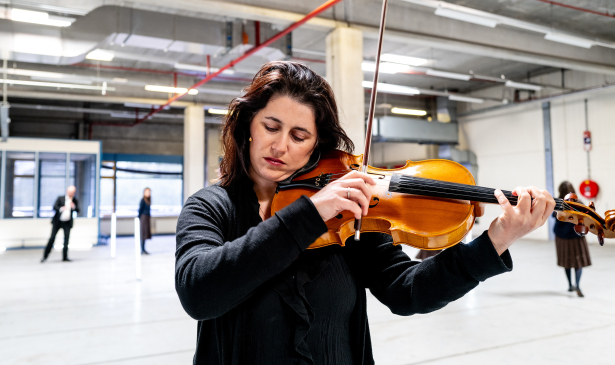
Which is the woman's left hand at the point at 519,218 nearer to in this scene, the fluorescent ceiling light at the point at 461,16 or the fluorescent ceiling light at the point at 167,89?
the fluorescent ceiling light at the point at 461,16

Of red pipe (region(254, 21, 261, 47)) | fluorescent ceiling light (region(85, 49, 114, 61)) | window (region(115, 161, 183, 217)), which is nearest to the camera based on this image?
red pipe (region(254, 21, 261, 47))

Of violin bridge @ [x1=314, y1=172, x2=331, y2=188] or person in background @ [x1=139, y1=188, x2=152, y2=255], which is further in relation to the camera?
person in background @ [x1=139, y1=188, x2=152, y2=255]

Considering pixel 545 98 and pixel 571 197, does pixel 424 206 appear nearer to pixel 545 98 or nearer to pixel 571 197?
pixel 571 197

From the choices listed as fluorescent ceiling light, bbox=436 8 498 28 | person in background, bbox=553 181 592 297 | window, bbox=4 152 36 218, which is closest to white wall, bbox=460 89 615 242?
person in background, bbox=553 181 592 297

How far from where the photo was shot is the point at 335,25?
668cm

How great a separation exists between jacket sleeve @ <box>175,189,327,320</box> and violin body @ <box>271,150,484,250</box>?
0.21 meters

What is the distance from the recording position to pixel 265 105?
1.07 metres

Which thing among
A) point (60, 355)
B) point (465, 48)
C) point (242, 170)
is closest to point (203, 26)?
point (465, 48)

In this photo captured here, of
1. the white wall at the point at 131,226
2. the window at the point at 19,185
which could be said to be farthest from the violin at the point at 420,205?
the white wall at the point at 131,226

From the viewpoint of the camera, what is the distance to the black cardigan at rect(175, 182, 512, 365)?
78 cm

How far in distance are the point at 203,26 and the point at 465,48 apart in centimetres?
440

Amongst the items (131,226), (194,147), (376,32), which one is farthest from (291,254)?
(131,226)

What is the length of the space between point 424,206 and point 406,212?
5 cm

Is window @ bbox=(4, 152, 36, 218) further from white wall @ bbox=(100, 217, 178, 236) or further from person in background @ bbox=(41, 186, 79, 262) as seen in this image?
white wall @ bbox=(100, 217, 178, 236)
